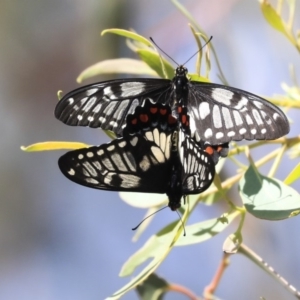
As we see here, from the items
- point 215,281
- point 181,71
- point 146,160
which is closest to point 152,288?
Answer: point 215,281

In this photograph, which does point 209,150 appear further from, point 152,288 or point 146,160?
point 152,288

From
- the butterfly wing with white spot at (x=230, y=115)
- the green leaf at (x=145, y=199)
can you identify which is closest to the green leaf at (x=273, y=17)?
the butterfly wing with white spot at (x=230, y=115)

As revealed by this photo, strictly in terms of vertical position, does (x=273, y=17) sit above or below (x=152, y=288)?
above

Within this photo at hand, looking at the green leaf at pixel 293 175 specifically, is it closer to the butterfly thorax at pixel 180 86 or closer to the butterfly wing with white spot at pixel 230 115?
the butterfly wing with white spot at pixel 230 115

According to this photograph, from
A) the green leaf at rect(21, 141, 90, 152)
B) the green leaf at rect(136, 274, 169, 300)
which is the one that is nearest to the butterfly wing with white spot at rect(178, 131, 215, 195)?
the green leaf at rect(21, 141, 90, 152)

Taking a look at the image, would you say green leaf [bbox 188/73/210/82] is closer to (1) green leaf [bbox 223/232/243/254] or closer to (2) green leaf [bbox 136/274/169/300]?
(1) green leaf [bbox 223/232/243/254]

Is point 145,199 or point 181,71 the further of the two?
point 145,199

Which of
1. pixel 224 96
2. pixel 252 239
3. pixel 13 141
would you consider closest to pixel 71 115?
pixel 224 96
